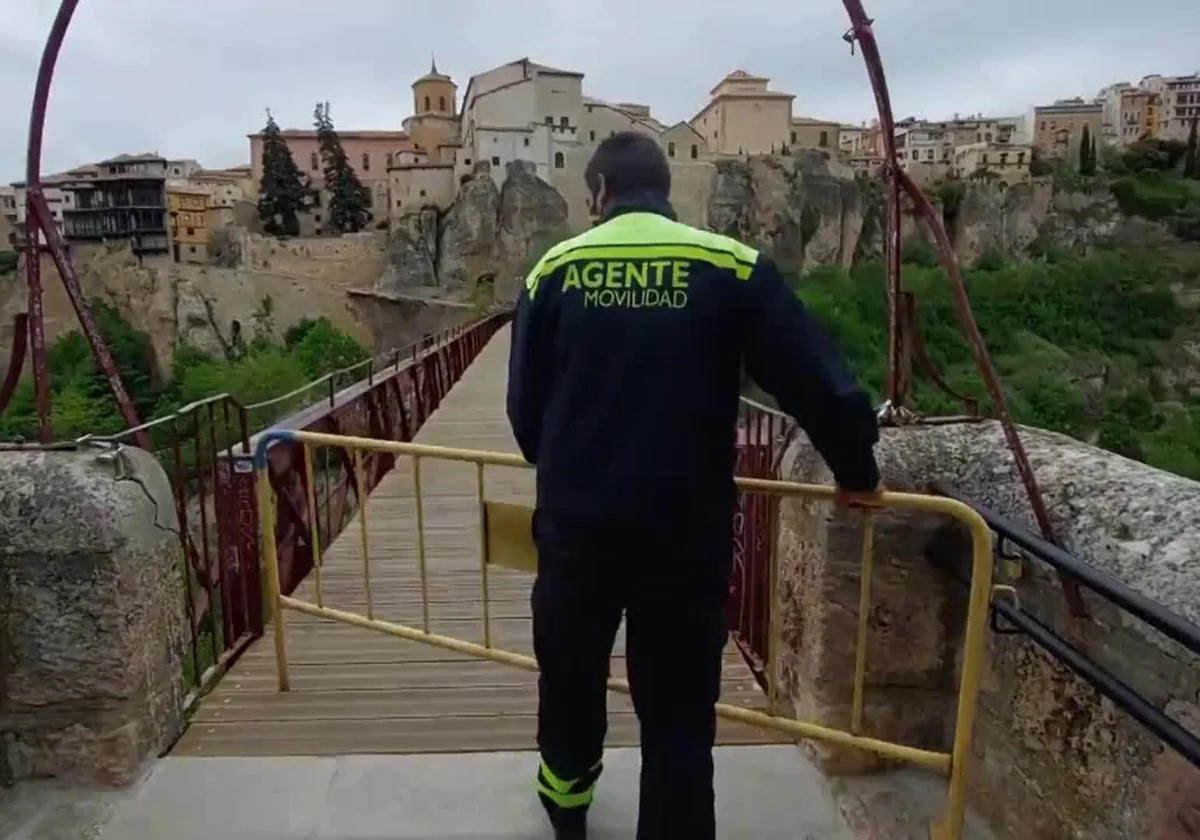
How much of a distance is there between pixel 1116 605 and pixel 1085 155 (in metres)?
88.4

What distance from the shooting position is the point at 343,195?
5850cm

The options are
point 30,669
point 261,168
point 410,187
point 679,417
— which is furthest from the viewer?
point 261,168

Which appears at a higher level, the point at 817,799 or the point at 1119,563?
the point at 1119,563

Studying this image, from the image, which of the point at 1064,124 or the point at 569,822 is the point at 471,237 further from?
the point at 1064,124

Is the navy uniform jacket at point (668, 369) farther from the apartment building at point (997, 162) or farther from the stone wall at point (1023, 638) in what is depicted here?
the apartment building at point (997, 162)

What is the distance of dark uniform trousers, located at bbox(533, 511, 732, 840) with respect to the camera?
2006 millimetres

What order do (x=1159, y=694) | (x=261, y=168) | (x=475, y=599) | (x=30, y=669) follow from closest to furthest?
(x=1159, y=694)
(x=30, y=669)
(x=475, y=599)
(x=261, y=168)

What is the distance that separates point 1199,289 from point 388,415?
7197cm

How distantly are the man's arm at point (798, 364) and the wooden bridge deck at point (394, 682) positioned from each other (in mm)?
1476

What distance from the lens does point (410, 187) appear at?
186ft

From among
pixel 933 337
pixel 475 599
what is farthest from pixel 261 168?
pixel 475 599

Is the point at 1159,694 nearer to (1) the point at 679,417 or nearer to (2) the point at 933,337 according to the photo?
(1) the point at 679,417

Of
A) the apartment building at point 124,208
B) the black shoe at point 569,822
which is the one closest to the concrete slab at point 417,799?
the black shoe at point 569,822

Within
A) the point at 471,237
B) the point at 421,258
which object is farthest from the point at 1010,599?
the point at 421,258
